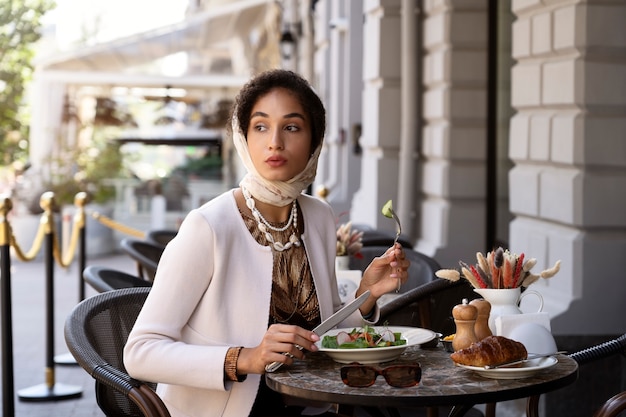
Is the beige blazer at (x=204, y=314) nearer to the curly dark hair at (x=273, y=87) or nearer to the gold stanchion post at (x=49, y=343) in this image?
the curly dark hair at (x=273, y=87)

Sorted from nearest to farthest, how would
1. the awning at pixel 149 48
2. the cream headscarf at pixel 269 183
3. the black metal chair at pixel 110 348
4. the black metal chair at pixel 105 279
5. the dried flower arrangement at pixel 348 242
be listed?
the black metal chair at pixel 110 348, the cream headscarf at pixel 269 183, the black metal chair at pixel 105 279, the dried flower arrangement at pixel 348 242, the awning at pixel 149 48

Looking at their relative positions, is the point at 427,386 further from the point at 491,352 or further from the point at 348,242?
the point at 348,242

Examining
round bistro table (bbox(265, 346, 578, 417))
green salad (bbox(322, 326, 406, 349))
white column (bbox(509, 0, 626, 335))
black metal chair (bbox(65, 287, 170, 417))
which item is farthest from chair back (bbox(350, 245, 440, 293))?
round bistro table (bbox(265, 346, 578, 417))

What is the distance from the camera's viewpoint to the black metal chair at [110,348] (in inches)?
126

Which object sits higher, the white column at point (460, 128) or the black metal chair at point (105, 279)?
the white column at point (460, 128)

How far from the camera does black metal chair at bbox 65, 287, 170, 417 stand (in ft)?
10.5

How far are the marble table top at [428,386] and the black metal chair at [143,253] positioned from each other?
137 inches

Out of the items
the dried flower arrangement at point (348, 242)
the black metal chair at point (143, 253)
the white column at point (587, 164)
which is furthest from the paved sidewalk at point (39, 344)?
the white column at point (587, 164)

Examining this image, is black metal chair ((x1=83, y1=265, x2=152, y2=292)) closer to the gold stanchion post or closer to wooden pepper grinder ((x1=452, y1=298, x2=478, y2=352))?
wooden pepper grinder ((x1=452, y1=298, x2=478, y2=352))

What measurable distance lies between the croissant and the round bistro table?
4 cm

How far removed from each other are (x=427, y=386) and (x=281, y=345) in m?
0.37

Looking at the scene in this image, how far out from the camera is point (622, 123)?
20.1 ft

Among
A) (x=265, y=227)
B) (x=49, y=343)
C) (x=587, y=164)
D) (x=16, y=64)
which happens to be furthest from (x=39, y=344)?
(x=16, y=64)

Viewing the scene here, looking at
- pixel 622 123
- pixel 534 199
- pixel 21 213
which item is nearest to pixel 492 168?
pixel 534 199
